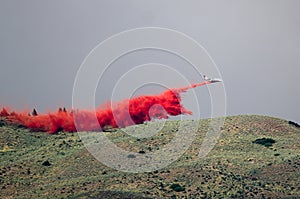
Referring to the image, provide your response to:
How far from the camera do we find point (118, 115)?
196 metres

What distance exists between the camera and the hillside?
139 meters

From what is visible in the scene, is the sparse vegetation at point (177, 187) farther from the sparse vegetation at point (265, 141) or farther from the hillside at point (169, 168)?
the sparse vegetation at point (265, 141)

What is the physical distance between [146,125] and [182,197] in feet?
169

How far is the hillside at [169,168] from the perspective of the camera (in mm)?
139125

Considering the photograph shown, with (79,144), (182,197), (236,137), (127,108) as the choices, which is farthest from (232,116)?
(182,197)

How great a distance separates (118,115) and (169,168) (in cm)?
4785

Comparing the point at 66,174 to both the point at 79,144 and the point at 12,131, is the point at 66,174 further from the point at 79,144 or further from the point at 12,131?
the point at 12,131

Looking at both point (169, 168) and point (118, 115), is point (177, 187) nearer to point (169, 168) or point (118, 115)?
point (169, 168)

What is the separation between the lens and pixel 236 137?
570ft

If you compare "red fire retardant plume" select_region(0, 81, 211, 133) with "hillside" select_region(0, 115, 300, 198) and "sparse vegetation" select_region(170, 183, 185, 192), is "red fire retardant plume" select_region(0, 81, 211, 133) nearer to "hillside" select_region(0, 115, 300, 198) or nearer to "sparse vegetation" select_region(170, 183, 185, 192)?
"hillside" select_region(0, 115, 300, 198)

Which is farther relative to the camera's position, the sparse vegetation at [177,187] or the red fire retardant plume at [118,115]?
the red fire retardant plume at [118,115]

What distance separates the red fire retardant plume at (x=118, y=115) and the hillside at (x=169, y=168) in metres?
7.36

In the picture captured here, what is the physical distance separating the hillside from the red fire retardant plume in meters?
7.36

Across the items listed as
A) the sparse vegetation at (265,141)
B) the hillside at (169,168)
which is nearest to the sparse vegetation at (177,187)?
the hillside at (169,168)
